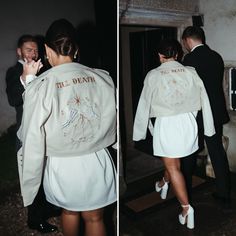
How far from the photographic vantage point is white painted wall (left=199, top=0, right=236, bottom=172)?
4.81ft

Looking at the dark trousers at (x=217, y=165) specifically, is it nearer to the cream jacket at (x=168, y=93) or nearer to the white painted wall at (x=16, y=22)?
the cream jacket at (x=168, y=93)

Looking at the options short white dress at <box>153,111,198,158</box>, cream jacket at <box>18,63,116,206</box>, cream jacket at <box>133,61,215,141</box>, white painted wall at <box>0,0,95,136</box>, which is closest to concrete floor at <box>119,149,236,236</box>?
short white dress at <box>153,111,198,158</box>

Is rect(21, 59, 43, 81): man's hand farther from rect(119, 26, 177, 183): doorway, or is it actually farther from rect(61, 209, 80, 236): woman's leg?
rect(61, 209, 80, 236): woman's leg

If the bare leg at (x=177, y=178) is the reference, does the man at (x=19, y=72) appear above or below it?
above

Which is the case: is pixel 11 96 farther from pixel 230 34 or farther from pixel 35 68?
pixel 230 34

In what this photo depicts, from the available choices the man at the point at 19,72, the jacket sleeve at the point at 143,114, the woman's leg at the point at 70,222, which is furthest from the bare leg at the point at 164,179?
the man at the point at 19,72

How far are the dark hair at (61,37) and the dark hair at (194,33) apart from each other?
0.68 m

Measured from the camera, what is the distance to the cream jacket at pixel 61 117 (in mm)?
956

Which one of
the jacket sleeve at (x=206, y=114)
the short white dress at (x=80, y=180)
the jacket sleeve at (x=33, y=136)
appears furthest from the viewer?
the jacket sleeve at (x=206, y=114)

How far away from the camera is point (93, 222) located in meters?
1.18

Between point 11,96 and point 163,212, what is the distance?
1051mm

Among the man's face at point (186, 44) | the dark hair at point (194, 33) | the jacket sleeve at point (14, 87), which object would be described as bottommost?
the jacket sleeve at point (14, 87)

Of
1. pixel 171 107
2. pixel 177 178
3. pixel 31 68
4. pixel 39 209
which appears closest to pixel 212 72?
pixel 171 107

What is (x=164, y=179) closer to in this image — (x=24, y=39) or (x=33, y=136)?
(x=33, y=136)
